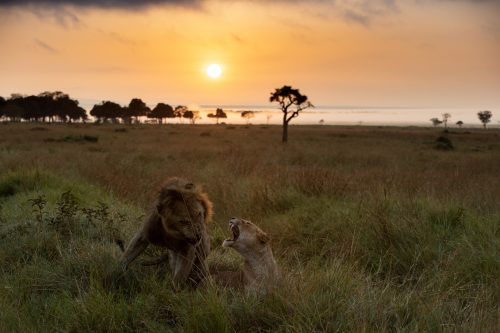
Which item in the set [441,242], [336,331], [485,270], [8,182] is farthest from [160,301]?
[8,182]

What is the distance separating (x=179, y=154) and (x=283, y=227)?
1406 centimetres

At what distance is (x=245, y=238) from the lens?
3652 mm

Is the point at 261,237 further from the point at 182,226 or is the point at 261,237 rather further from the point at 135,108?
the point at 135,108

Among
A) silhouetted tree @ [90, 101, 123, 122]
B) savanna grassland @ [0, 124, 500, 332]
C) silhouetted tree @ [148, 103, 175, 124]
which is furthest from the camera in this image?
silhouetted tree @ [148, 103, 175, 124]

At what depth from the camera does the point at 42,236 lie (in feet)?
18.0

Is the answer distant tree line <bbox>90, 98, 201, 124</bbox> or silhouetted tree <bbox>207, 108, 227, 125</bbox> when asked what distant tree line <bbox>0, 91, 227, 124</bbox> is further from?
silhouetted tree <bbox>207, 108, 227, 125</bbox>

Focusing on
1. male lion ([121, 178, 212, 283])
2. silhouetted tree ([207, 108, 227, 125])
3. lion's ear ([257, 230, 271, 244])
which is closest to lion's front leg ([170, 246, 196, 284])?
male lion ([121, 178, 212, 283])

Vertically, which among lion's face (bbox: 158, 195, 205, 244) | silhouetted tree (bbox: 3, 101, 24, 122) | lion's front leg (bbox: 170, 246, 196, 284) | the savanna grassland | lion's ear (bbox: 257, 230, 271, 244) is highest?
silhouetted tree (bbox: 3, 101, 24, 122)

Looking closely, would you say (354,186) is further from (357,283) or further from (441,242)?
(357,283)

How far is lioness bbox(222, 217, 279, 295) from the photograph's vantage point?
362 cm

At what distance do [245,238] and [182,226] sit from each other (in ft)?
1.67

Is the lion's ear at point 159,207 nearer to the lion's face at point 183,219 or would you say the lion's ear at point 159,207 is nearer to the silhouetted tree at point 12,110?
the lion's face at point 183,219

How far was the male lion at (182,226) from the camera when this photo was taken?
365 centimetres

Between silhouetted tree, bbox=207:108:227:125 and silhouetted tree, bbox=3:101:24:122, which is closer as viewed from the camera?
silhouetted tree, bbox=3:101:24:122
